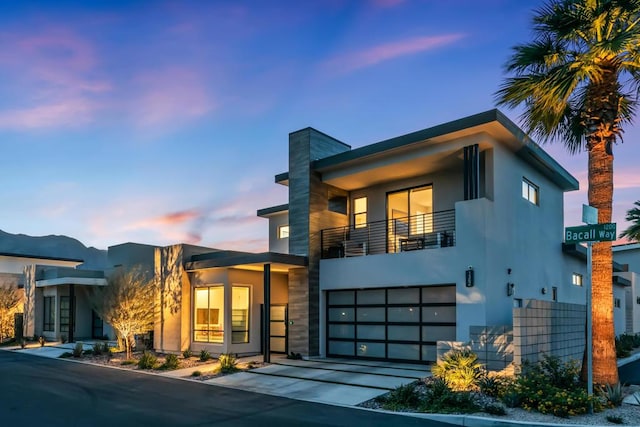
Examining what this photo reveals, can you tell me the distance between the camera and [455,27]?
13.8 m

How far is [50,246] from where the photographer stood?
137250 mm

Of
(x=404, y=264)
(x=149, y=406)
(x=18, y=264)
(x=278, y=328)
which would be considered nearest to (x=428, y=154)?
(x=404, y=264)

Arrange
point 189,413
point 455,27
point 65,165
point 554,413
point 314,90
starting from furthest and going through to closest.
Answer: point 65,165 → point 314,90 → point 455,27 → point 189,413 → point 554,413

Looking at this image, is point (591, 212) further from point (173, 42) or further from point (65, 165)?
point (65, 165)

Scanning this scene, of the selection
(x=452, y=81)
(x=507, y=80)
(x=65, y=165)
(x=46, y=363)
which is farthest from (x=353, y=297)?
(x=65, y=165)

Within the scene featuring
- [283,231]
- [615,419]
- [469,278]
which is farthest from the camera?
[283,231]

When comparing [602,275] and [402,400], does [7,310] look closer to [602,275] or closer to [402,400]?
[402,400]

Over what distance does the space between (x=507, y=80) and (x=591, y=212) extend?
13.0 feet

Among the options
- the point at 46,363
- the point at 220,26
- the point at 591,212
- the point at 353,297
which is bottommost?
the point at 46,363

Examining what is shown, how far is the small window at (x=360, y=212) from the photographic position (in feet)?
65.1

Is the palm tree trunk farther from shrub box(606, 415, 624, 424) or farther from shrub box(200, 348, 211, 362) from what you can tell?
shrub box(200, 348, 211, 362)

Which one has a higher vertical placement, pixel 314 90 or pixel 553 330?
pixel 314 90

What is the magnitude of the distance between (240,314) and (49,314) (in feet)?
55.2

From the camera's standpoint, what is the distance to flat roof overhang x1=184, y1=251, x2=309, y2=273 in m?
17.5
